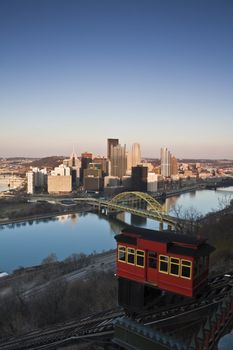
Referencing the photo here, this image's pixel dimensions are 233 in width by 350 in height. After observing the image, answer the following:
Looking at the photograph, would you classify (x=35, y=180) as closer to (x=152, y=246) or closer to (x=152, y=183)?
(x=152, y=183)

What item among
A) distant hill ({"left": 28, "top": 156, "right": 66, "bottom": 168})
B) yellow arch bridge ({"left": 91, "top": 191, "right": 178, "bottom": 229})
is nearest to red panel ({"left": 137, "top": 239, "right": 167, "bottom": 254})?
yellow arch bridge ({"left": 91, "top": 191, "right": 178, "bottom": 229})

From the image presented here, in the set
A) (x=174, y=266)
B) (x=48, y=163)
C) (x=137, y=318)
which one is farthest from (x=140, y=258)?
(x=48, y=163)

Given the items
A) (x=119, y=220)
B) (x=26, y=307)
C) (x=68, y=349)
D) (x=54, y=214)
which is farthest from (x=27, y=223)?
(x=68, y=349)

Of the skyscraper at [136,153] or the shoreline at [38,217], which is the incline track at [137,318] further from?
the skyscraper at [136,153]

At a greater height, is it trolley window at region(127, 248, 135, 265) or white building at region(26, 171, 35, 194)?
trolley window at region(127, 248, 135, 265)

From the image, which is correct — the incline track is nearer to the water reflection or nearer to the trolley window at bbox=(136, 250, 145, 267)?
the trolley window at bbox=(136, 250, 145, 267)

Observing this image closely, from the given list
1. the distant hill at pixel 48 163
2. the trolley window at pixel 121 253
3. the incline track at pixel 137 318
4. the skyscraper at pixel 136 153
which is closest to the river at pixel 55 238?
the incline track at pixel 137 318

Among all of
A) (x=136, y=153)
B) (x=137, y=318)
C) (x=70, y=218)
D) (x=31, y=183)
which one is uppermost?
(x=136, y=153)
